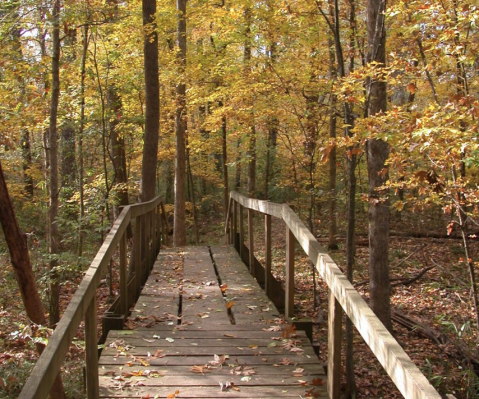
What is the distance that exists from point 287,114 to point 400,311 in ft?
21.1

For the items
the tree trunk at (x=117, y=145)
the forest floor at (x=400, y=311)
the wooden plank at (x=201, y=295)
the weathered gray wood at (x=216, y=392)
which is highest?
the tree trunk at (x=117, y=145)

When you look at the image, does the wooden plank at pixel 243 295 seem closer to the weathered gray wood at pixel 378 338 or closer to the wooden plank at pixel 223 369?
the wooden plank at pixel 223 369

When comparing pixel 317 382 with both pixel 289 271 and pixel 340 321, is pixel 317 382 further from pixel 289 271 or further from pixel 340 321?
pixel 289 271

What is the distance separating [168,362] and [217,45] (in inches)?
598

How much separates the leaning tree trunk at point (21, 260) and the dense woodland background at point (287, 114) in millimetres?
964

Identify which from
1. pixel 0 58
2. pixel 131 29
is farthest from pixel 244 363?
pixel 131 29

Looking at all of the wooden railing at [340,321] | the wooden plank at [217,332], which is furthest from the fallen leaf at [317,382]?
the wooden plank at [217,332]

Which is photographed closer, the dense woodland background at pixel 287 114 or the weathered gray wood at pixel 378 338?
the weathered gray wood at pixel 378 338

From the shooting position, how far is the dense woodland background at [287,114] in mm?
5965

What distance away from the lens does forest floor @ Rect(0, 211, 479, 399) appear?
6.55 metres

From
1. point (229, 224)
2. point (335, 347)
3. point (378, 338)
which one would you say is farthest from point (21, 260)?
point (229, 224)

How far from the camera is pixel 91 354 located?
10.4 ft

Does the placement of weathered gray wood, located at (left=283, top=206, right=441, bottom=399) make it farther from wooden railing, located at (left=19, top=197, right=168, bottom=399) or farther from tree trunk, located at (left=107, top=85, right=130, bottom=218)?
tree trunk, located at (left=107, top=85, right=130, bottom=218)

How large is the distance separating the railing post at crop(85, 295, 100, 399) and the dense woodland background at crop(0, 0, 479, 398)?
10.7ft
